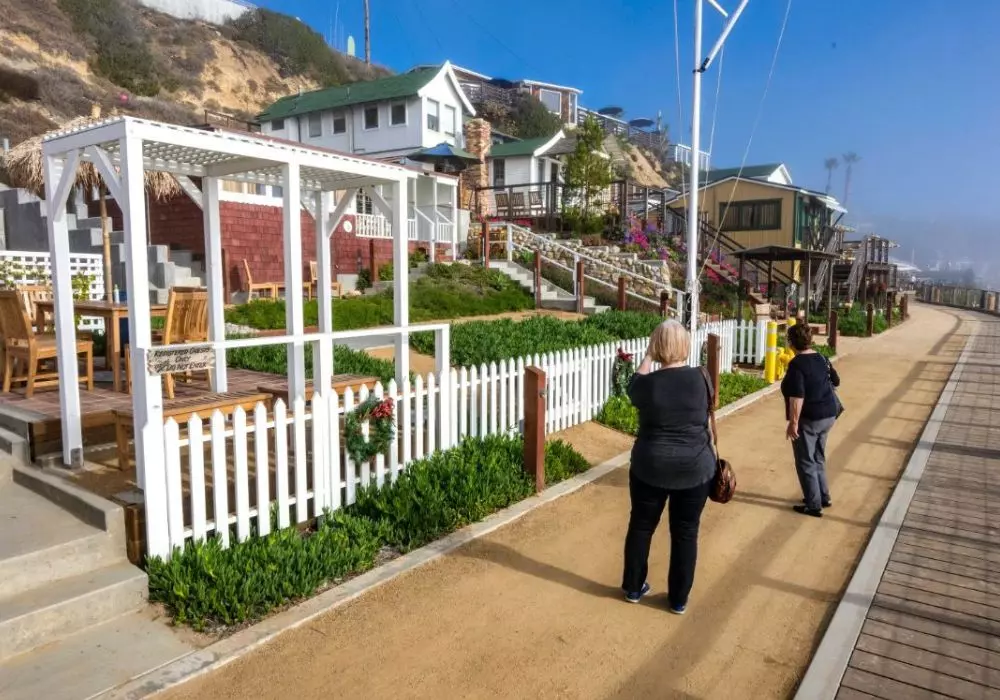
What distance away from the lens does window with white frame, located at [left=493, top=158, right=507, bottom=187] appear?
3762 centimetres

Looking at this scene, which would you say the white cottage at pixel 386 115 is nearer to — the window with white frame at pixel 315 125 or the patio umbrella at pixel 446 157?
the window with white frame at pixel 315 125

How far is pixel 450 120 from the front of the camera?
36562 mm

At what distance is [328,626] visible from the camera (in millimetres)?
3654

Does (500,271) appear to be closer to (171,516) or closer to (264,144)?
(264,144)

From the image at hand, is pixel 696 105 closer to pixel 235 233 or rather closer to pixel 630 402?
pixel 630 402

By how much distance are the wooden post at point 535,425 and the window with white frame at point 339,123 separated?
33.6 metres

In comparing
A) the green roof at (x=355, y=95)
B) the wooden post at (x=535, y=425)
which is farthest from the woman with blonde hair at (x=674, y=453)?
the green roof at (x=355, y=95)

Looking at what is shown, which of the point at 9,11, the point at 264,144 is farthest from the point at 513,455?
the point at 9,11

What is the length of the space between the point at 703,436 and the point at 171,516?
3.05m

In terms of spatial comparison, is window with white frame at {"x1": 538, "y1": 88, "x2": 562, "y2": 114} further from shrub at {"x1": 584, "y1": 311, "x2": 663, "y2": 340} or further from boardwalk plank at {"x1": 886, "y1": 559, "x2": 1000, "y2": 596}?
boardwalk plank at {"x1": 886, "y1": 559, "x2": 1000, "y2": 596}

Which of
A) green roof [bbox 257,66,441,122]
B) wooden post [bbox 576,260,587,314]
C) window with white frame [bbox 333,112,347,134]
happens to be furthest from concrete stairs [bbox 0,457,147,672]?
window with white frame [bbox 333,112,347,134]

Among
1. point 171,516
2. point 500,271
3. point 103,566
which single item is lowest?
point 103,566

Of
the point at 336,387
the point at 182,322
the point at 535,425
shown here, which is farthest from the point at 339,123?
the point at 535,425

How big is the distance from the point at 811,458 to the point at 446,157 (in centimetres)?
2830
